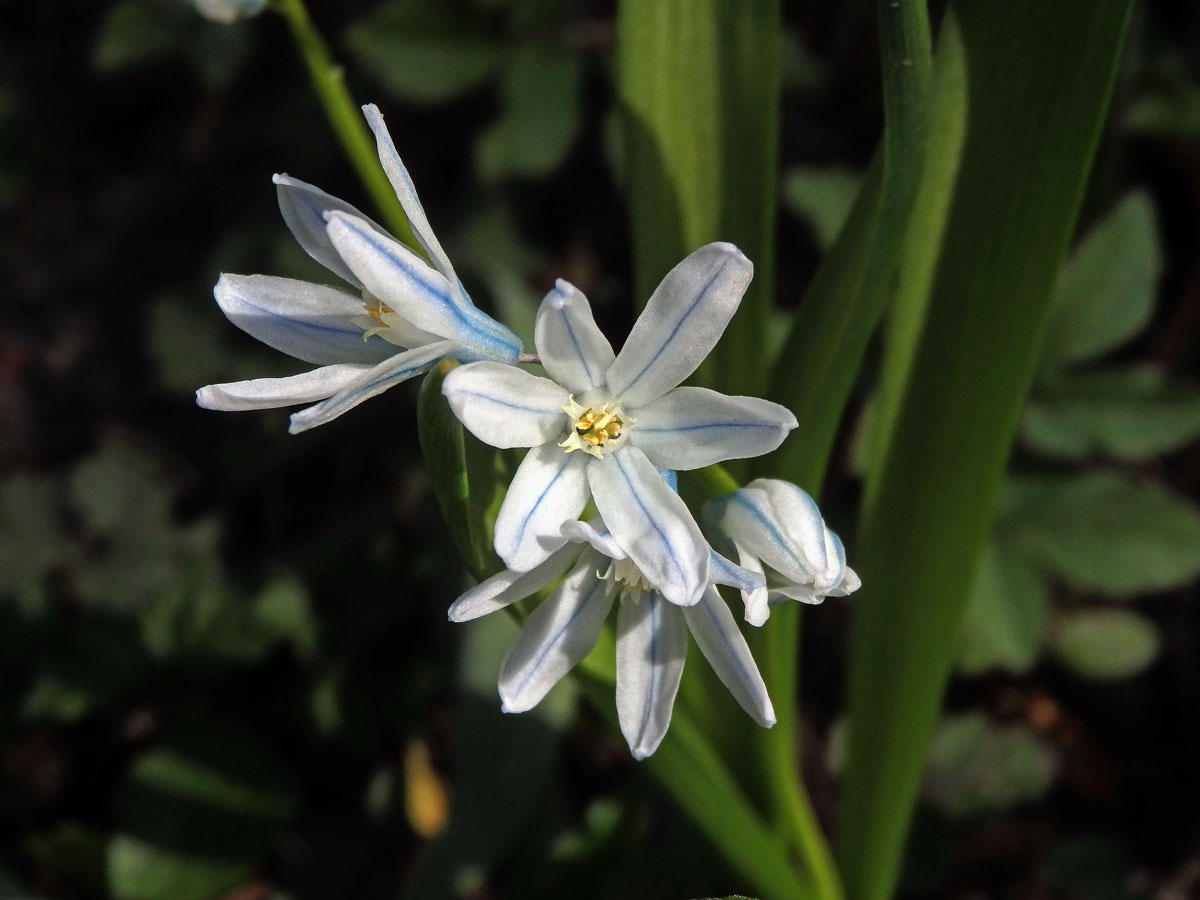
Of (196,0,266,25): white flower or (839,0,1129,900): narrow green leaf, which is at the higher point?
(196,0,266,25): white flower

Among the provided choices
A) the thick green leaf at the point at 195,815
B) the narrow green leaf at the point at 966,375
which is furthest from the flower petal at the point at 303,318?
the thick green leaf at the point at 195,815

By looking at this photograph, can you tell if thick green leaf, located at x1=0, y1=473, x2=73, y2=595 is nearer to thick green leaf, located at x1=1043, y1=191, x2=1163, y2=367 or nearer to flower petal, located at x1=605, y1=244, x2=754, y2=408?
flower petal, located at x1=605, y1=244, x2=754, y2=408

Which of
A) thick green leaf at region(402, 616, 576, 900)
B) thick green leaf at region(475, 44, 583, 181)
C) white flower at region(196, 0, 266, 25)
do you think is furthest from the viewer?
thick green leaf at region(475, 44, 583, 181)

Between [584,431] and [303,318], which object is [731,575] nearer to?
[584,431]

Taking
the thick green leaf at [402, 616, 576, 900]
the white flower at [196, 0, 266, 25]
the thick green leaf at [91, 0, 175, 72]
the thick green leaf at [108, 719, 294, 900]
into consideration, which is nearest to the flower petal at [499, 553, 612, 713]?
the thick green leaf at [402, 616, 576, 900]

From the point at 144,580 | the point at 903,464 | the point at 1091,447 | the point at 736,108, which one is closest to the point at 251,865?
the point at 144,580

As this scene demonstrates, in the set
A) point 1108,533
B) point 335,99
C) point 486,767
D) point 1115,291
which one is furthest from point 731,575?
point 1115,291

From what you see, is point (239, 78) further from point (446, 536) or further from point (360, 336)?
point (360, 336)
